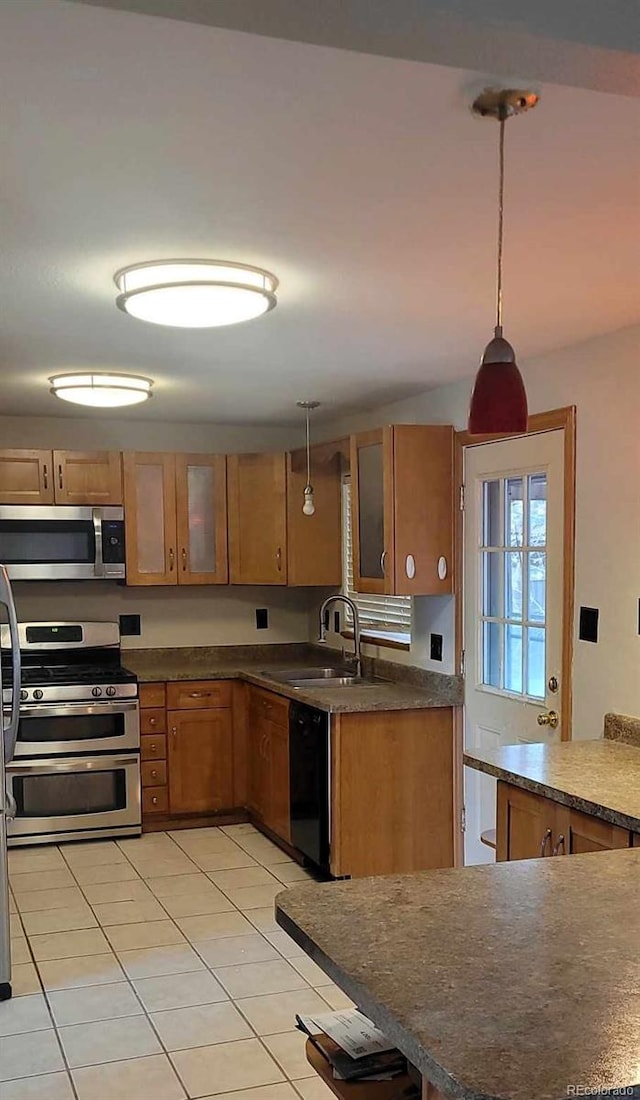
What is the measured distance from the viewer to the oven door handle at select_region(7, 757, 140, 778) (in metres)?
5.00

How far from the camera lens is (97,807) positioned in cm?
512

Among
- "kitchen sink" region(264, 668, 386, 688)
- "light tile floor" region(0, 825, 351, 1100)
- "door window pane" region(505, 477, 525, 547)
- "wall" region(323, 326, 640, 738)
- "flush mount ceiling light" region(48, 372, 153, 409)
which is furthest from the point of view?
"kitchen sink" region(264, 668, 386, 688)

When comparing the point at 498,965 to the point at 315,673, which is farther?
the point at 315,673

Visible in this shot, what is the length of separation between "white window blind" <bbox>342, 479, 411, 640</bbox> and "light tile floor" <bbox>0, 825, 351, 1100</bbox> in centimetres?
129

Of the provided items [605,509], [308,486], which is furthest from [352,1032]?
[308,486]

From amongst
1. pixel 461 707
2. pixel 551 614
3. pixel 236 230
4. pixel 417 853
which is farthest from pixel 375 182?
pixel 417 853

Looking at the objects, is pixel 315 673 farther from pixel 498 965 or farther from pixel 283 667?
pixel 498 965

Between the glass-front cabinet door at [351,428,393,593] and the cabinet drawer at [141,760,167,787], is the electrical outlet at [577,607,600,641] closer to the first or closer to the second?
the glass-front cabinet door at [351,428,393,593]

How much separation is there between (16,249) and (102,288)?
0.39m

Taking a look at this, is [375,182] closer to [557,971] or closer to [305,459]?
[557,971]

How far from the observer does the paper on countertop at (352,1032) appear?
163 cm

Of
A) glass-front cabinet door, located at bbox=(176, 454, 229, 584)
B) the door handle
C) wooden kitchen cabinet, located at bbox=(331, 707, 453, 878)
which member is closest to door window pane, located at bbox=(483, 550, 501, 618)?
wooden kitchen cabinet, located at bbox=(331, 707, 453, 878)

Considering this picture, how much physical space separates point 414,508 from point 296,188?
2417 mm

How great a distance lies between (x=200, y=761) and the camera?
5.37 m
